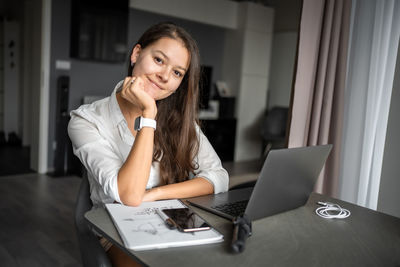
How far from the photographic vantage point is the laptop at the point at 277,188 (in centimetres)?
107

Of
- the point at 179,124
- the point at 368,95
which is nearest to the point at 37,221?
the point at 179,124

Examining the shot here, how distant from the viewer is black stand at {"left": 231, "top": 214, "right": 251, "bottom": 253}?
90cm

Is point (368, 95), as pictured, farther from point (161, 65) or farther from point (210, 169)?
point (161, 65)

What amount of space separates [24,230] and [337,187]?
2.30m

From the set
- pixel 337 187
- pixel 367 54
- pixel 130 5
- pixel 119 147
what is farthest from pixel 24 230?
pixel 130 5

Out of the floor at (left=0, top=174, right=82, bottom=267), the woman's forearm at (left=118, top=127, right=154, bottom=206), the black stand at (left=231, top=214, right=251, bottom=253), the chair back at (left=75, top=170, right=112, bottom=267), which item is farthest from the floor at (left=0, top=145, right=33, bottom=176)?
the black stand at (left=231, top=214, right=251, bottom=253)

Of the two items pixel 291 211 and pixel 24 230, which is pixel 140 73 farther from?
pixel 24 230

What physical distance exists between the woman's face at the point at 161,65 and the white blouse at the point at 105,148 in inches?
7.1

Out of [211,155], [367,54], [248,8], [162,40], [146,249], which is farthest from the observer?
[248,8]

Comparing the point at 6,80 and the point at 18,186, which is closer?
the point at 18,186

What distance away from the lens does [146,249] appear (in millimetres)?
889

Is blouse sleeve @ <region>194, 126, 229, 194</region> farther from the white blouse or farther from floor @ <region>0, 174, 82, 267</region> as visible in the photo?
floor @ <region>0, 174, 82, 267</region>

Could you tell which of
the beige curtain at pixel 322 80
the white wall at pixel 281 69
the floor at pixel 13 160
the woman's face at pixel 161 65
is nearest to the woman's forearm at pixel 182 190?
the woman's face at pixel 161 65

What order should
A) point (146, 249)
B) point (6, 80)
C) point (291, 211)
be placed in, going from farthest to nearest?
point (6, 80) < point (291, 211) < point (146, 249)
